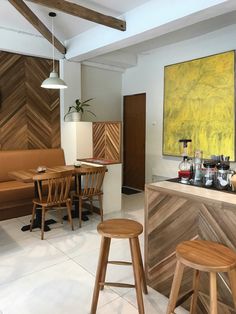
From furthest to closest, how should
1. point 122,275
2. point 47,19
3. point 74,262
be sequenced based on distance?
point 47,19 → point 74,262 → point 122,275

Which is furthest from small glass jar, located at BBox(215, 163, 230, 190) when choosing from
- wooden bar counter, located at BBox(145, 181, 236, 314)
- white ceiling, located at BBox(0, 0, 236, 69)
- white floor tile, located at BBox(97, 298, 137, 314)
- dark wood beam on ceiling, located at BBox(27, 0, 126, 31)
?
dark wood beam on ceiling, located at BBox(27, 0, 126, 31)

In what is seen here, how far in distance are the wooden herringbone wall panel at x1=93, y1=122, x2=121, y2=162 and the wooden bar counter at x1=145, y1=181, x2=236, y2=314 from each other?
258 centimetres

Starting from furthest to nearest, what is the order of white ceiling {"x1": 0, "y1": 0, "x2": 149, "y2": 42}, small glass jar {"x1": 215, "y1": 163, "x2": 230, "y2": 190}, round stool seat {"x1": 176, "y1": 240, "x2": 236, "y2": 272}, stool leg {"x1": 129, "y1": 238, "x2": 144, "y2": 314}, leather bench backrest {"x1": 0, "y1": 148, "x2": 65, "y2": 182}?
1. leather bench backrest {"x1": 0, "y1": 148, "x2": 65, "y2": 182}
2. white ceiling {"x1": 0, "y1": 0, "x2": 149, "y2": 42}
3. small glass jar {"x1": 215, "y1": 163, "x2": 230, "y2": 190}
4. stool leg {"x1": 129, "y1": 238, "x2": 144, "y2": 314}
5. round stool seat {"x1": 176, "y1": 240, "x2": 236, "y2": 272}

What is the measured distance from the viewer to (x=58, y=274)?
2.55 m

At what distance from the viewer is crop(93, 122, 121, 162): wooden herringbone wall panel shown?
4.80 meters

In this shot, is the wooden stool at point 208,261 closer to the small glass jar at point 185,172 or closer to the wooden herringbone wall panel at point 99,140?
the small glass jar at point 185,172

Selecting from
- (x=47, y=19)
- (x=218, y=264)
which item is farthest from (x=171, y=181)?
(x=47, y=19)

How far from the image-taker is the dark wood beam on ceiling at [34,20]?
11.7ft

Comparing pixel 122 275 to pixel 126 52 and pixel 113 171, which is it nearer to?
pixel 113 171

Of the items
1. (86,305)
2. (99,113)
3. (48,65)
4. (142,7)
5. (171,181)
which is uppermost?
(142,7)

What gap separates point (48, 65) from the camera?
16.3ft

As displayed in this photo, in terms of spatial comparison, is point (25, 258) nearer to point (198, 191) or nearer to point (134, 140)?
point (198, 191)

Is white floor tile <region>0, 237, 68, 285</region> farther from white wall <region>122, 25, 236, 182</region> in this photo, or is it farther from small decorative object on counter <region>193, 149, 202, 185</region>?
white wall <region>122, 25, 236, 182</region>

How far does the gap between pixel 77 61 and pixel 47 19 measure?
1.06 m
